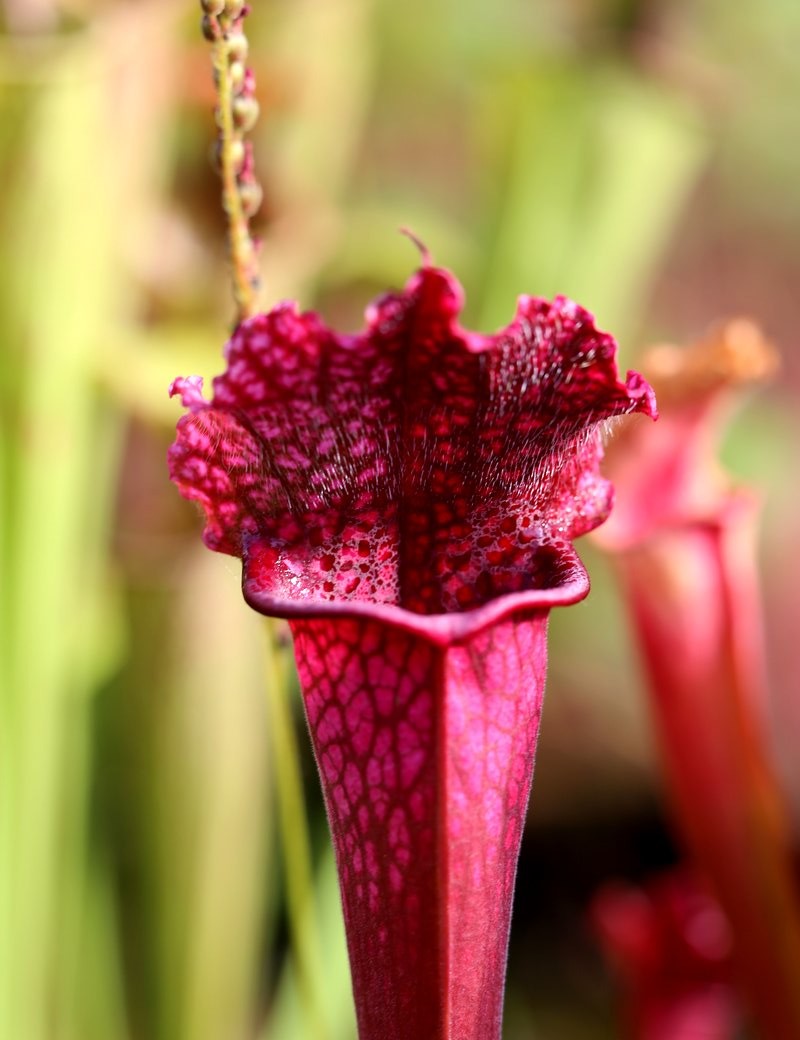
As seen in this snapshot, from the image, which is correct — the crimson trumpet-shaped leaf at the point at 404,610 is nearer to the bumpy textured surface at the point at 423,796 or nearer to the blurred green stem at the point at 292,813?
the bumpy textured surface at the point at 423,796

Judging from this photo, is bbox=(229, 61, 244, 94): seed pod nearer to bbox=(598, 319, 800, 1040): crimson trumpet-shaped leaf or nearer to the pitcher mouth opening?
the pitcher mouth opening

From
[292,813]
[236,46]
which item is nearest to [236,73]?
[236,46]

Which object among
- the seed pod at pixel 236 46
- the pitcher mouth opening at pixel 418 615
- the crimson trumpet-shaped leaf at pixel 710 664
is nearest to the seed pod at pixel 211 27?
the seed pod at pixel 236 46

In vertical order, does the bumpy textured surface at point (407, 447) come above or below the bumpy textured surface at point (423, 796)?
above

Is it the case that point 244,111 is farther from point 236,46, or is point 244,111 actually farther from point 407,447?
point 407,447

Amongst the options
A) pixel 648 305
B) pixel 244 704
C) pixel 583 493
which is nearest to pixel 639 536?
pixel 583 493

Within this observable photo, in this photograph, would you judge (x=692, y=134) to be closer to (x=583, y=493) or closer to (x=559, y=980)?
(x=583, y=493)

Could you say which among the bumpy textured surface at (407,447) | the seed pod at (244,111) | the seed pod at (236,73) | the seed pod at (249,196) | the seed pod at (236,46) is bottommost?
the bumpy textured surface at (407,447)

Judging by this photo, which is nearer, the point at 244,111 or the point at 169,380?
the point at 244,111

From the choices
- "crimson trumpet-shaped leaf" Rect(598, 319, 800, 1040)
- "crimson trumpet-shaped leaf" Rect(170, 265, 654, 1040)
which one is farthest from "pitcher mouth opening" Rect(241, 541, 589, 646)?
"crimson trumpet-shaped leaf" Rect(598, 319, 800, 1040)
